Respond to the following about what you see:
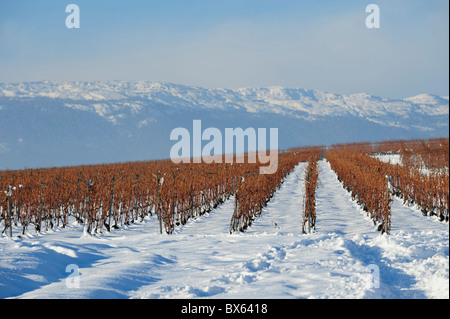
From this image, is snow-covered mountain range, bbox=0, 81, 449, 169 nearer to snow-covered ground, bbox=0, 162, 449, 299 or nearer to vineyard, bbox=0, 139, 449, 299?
vineyard, bbox=0, 139, 449, 299

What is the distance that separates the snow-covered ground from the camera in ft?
14.0

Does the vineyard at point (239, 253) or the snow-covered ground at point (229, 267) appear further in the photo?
the vineyard at point (239, 253)

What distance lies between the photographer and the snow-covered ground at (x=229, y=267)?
428cm

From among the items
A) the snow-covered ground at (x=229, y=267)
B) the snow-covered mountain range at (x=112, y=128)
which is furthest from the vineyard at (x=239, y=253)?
the snow-covered mountain range at (x=112, y=128)

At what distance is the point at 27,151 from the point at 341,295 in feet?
468

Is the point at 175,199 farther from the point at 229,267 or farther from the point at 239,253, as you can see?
the point at 229,267

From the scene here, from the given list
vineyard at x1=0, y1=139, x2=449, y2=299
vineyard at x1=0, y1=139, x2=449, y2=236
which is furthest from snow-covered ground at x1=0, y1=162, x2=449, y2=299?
vineyard at x1=0, y1=139, x2=449, y2=236

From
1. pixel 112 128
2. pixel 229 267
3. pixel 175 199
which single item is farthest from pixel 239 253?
pixel 112 128

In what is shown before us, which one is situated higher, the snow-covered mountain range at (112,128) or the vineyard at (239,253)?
the snow-covered mountain range at (112,128)

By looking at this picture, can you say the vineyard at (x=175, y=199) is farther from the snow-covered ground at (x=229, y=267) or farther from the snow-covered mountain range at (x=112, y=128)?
the snow-covered mountain range at (x=112, y=128)

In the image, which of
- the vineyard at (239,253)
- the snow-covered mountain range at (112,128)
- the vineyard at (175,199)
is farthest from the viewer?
the snow-covered mountain range at (112,128)

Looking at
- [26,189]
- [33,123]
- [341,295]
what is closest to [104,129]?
[33,123]

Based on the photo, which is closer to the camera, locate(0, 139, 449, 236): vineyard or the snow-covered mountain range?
locate(0, 139, 449, 236): vineyard
